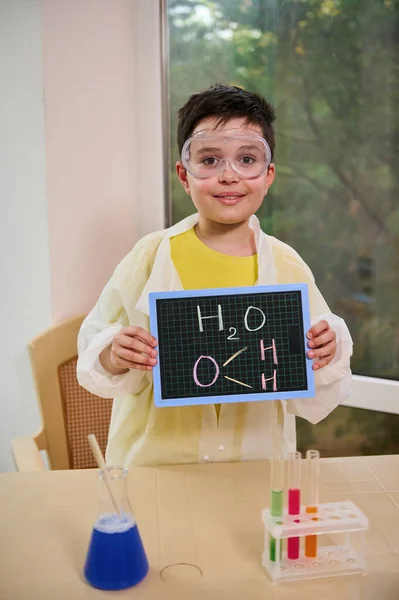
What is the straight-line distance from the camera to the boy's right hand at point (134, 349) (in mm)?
1468

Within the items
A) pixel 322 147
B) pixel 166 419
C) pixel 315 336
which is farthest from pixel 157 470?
pixel 322 147

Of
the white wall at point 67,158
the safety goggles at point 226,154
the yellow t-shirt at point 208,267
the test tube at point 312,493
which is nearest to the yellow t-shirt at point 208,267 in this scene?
the yellow t-shirt at point 208,267

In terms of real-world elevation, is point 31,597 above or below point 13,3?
below

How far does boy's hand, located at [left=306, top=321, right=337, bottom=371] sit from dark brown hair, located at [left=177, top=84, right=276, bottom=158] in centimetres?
48

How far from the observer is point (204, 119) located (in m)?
1.67

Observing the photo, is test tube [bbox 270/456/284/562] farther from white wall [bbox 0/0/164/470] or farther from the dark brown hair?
white wall [bbox 0/0/164/470]

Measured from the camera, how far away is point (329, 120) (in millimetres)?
2375

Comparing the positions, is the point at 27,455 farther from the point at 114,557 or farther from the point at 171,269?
the point at 114,557

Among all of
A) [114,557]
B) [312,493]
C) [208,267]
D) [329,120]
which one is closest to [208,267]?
[208,267]

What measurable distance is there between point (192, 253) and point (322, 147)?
87cm

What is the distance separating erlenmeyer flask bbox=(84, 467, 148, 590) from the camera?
1137 mm

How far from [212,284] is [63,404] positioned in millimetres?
808

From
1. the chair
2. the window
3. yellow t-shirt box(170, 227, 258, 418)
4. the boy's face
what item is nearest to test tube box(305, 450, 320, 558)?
yellow t-shirt box(170, 227, 258, 418)

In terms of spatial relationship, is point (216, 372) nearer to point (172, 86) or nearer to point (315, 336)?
point (315, 336)
